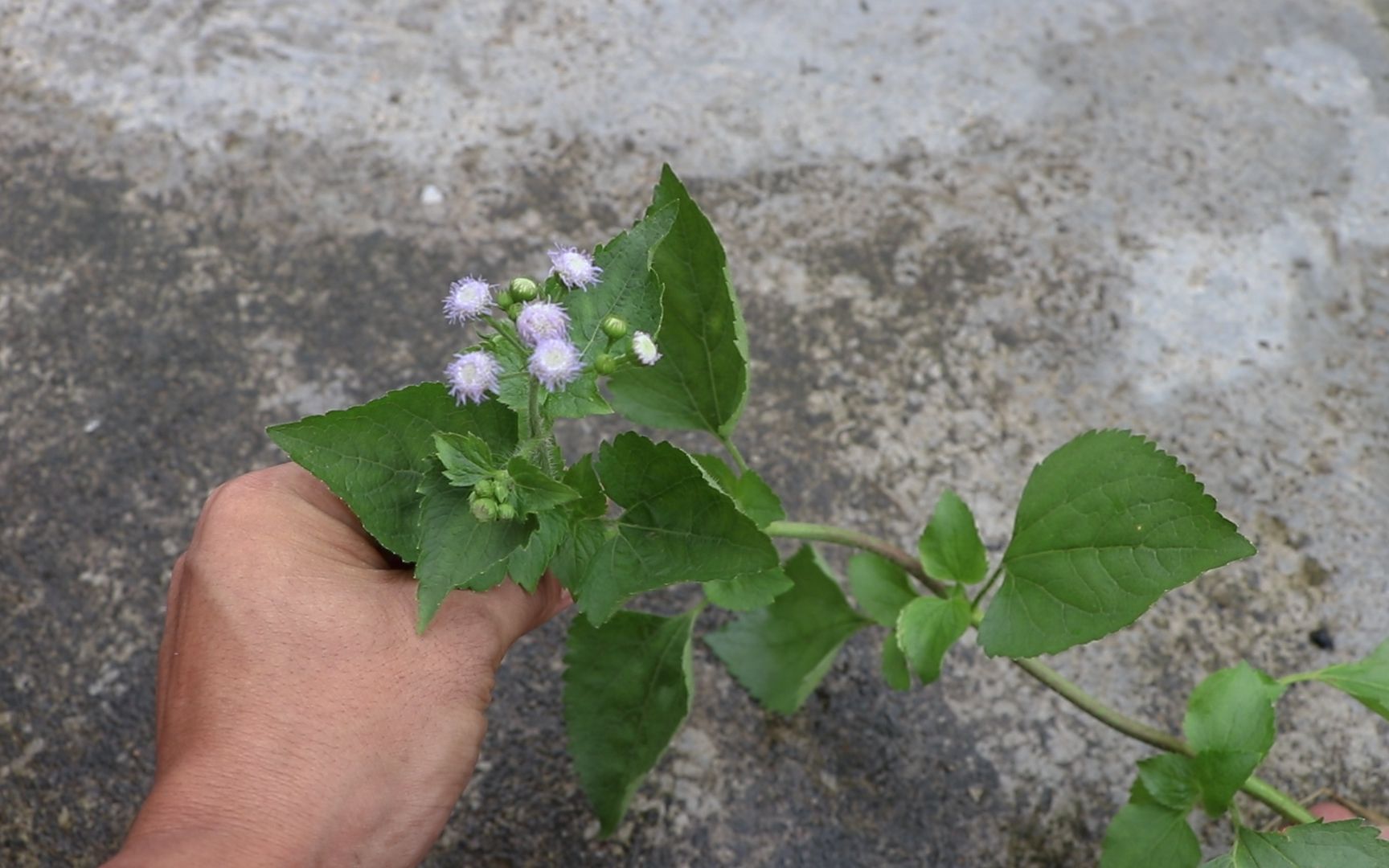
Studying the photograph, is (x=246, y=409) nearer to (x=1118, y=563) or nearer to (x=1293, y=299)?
(x=1118, y=563)

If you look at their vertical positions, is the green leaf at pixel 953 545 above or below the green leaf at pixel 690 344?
below

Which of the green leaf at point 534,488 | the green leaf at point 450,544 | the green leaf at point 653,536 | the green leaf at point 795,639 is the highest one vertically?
the green leaf at point 534,488

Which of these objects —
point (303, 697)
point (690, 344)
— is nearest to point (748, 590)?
point (690, 344)

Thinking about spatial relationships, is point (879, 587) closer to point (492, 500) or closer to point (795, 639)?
point (795, 639)

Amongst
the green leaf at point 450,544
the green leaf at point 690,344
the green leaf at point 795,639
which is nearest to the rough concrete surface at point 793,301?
the green leaf at point 795,639

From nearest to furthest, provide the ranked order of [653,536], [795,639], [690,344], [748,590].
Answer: [653,536] < [748,590] < [690,344] < [795,639]

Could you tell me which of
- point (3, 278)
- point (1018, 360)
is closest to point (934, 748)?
point (1018, 360)

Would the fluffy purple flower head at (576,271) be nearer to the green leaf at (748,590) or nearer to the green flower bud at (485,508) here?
the green flower bud at (485,508)

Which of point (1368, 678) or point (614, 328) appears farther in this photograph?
point (1368, 678)
